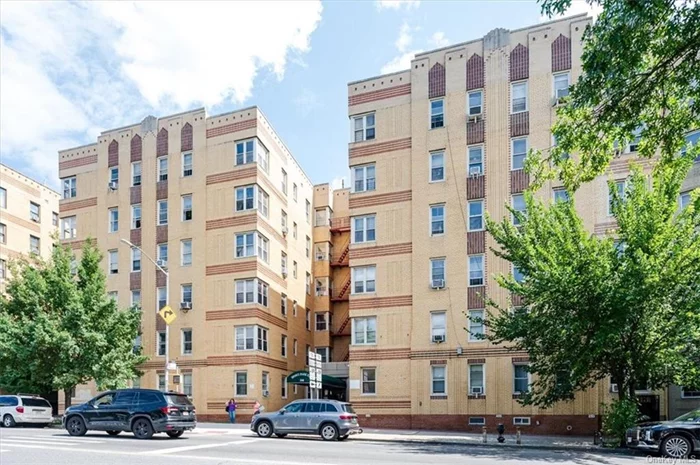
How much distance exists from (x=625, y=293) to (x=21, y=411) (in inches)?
935

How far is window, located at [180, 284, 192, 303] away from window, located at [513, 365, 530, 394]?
18879mm

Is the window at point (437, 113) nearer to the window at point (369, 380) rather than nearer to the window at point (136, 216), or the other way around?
the window at point (369, 380)

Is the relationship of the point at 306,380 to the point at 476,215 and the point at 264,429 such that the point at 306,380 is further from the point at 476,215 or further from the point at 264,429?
the point at 476,215

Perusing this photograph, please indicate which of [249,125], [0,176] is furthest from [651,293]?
[0,176]

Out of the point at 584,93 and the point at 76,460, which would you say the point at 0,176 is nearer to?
the point at 76,460

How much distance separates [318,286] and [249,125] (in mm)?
16180

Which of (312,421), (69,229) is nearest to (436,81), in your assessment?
(312,421)

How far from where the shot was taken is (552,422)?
92.9 ft

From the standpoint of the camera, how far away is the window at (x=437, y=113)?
1282 inches

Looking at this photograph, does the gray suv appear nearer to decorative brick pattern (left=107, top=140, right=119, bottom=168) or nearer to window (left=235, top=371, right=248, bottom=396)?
window (left=235, top=371, right=248, bottom=396)

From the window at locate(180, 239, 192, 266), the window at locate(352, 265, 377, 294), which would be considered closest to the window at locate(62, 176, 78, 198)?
the window at locate(180, 239, 192, 266)

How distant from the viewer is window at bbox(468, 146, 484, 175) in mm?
31438

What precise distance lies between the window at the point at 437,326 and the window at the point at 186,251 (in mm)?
15120

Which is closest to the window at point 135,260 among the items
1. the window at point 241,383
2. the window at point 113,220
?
the window at point 113,220
